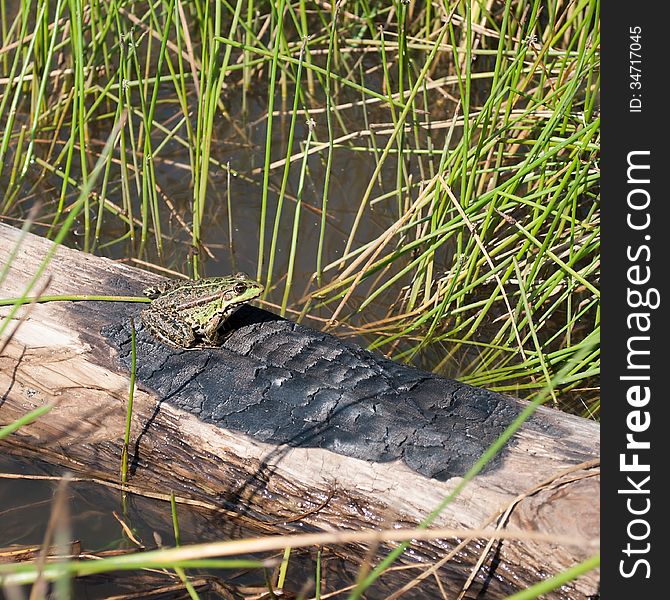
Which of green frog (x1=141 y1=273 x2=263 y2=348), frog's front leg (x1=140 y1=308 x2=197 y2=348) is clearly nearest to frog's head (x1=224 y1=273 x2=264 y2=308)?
green frog (x1=141 y1=273 x2=263 y2=348)

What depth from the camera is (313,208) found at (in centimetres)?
477

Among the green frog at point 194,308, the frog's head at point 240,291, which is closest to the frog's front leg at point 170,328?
the green frog at point 194,308

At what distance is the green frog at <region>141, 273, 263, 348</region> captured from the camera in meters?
2.85

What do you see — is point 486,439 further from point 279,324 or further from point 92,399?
point 92,399

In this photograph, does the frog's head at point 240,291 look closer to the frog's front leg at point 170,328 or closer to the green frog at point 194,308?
the green frog at point 194,308

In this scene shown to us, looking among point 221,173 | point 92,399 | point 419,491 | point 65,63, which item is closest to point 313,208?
point 221,173

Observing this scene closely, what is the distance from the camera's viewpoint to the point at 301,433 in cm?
264

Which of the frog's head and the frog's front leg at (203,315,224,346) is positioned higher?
the frog's head

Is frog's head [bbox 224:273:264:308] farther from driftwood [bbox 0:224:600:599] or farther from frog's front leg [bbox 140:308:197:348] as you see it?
frog's front leg [bbox 140:308:197:348]

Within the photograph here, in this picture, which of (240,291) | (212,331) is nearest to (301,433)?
(212,331)

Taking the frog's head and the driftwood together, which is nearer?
the driftwood

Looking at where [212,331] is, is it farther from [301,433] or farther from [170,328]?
[301,433]

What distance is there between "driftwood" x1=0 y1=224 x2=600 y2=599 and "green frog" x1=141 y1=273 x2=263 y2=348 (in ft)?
0.19

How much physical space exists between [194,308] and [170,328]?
0.11m
